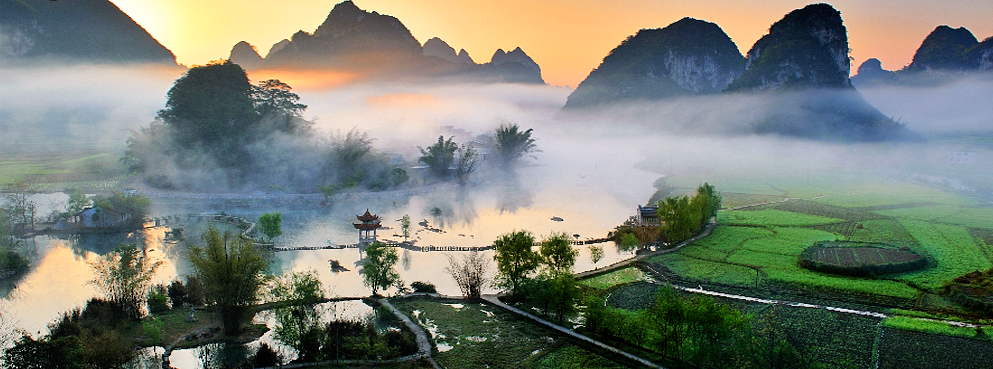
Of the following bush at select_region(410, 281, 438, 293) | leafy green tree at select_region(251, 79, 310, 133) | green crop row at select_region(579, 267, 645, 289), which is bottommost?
green crop row at select_region(579, 267, 645, 289)

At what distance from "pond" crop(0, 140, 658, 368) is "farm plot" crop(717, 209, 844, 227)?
6.70 meters

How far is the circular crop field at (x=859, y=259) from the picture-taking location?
22.9 metres

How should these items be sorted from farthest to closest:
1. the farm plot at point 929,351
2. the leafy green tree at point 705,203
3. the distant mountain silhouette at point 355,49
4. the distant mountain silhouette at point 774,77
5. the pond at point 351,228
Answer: the distant mountain silhouette at point 355,49
the distant mountain silhouette at point 774,77
the leafy green tree at point 705,203
the pond at point 351,228
the farm plot at point 929,351

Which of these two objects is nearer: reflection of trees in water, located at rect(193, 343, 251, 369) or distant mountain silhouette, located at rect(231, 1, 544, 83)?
reflection of trees in water, located at rect(193, 343, 251, 369)

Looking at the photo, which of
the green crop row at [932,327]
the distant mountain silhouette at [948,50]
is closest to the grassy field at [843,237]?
the green crop row at [932,327]

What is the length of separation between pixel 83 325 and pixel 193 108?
3662 cm

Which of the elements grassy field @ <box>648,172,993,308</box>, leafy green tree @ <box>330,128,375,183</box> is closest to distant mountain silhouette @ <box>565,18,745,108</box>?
grassy field @ <box>648,172,993,308</box>

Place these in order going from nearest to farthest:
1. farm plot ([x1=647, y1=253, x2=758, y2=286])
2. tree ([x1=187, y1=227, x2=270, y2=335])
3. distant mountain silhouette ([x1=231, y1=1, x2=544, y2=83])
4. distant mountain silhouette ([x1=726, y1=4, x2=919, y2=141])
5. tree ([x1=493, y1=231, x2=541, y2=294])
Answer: tree ([x1=187, y1=227, x2=270, y2=335])
tree ([x1=493, y1=231, x2=541, y2=294])
farm plot ([x1=647, y1=253, x2=758, y2=286])
distant mountain silhouette ([x1=726, y1=4, x2=919, y2=141])
distant mountain silhouette ([x1=231, y1=1, x2=544, y2=83])

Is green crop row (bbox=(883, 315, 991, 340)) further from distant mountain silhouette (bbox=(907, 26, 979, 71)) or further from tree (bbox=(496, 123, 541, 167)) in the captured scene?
distant mountain silhouette (bbox=(907, 26, 979, 71))

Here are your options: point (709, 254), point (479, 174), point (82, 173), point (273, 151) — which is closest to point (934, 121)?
point (479, 174)

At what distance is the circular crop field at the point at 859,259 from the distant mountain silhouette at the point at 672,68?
104 m

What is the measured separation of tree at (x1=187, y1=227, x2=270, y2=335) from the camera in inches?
666

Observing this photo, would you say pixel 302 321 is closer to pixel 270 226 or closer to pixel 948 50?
pixel 270 226

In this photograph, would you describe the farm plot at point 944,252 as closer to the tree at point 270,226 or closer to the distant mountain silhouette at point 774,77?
the tree at point 270,226
